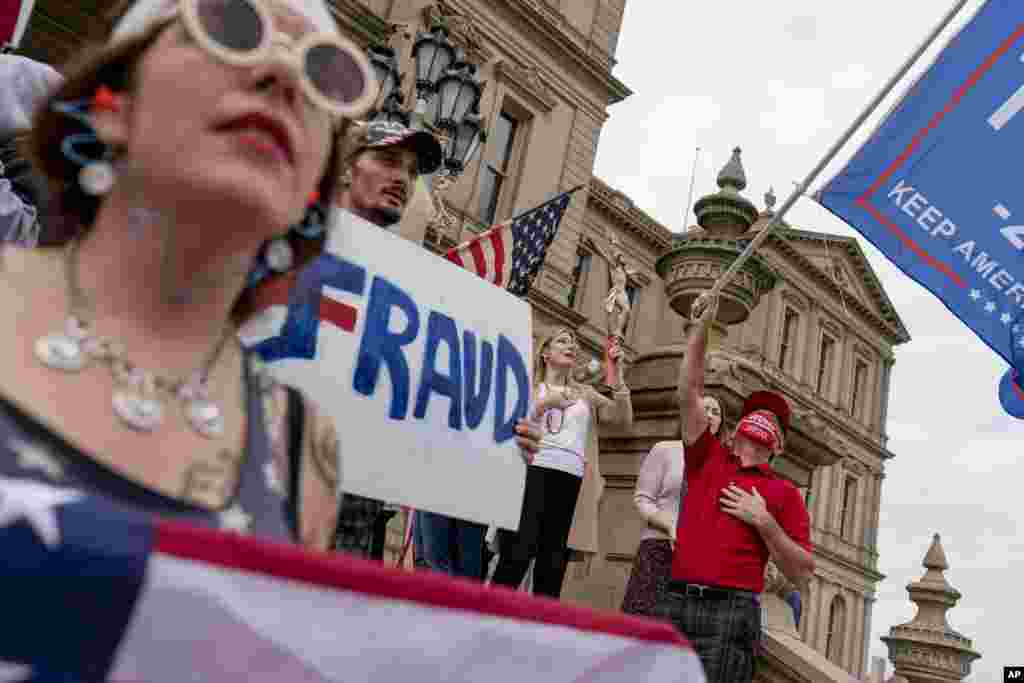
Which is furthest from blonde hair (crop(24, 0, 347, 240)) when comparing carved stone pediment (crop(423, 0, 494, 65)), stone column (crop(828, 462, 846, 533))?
stone column (crop(828, 462, 846, 533))

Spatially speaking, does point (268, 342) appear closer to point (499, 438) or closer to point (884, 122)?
point (499, 438)

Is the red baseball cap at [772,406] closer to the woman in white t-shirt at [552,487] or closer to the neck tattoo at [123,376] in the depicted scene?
the woman in white t-shirt at [552,487]

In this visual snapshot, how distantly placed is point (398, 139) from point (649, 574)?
9.61ft

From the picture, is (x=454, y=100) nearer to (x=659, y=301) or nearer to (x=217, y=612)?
(x=217, y=612)

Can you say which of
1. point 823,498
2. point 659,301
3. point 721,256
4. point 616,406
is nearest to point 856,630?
point 823,498

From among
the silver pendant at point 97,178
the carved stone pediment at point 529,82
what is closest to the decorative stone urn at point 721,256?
the silver pendant at point 97,178

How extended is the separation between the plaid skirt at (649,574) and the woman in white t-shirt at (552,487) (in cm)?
40

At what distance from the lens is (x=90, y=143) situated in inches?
44.9

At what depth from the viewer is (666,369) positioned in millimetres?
7934

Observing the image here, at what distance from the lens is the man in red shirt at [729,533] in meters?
3.75

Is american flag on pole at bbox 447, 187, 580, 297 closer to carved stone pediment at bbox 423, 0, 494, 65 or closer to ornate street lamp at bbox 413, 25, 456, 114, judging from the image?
ornate street lamp at bbox 413, 25, 456, 114

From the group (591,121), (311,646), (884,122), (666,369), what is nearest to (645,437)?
(666,369)

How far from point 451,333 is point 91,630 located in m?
Answer: 2.47

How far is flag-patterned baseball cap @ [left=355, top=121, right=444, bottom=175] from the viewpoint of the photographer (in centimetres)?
290
